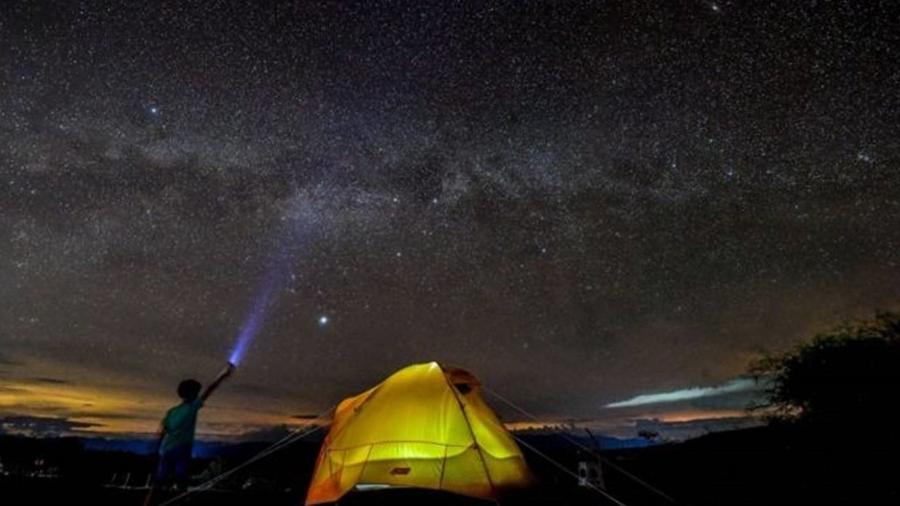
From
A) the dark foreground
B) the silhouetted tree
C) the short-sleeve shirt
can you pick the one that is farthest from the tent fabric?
the silhouetted tree

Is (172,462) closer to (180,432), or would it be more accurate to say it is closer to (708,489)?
(180,432)

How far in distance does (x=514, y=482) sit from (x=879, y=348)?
22325 mm

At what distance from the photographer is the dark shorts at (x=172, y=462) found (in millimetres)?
7645

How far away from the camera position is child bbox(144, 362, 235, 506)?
301 inches

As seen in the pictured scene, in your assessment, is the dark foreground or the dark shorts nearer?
the dark shorts

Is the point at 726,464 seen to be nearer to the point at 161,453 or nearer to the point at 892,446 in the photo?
the point at 892,446

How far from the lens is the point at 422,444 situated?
895 centimetres

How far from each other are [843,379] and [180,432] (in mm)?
26701

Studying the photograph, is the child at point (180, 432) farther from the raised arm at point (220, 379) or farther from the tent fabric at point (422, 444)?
the tent fabric at point (422, 444)

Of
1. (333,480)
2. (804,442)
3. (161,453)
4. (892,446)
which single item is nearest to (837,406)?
(804,442)

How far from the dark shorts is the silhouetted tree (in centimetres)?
2394

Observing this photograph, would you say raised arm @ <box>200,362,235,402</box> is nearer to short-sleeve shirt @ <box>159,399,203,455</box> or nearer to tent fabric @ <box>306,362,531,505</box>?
short-sleeve shirt @ <box>159,399,203,455</box>

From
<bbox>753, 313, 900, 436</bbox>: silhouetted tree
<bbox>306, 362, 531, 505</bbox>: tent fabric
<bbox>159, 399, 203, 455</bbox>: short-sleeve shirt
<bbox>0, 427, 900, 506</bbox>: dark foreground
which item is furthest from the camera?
<bbox>753, 313, 900, 436</bbox>: silhouetted tree

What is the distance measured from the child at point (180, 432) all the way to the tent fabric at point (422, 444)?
7.83 ft
